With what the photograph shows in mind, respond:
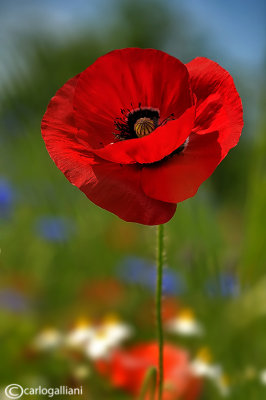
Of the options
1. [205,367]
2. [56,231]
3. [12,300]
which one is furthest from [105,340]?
[56,231]

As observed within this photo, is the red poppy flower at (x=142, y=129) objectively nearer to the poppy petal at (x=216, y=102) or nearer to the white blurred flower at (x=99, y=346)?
the poppy petal at (x=216, y=102)

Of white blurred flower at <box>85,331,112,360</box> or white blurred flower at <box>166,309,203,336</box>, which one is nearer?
white blurred flower at <box>85,331,112,360</box>

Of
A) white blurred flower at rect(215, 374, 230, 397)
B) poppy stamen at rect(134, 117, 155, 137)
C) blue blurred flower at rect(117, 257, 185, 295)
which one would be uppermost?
blue blurred flower at rect(117, 257, 185, 295)

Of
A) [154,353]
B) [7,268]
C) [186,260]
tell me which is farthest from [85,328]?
[7,268]

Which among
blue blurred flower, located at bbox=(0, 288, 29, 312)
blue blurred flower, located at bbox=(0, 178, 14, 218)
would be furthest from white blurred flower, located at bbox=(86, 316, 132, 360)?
blue blurred flower, located at bbox=(0, 178, 14, 218)

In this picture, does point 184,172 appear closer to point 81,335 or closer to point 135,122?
point 135,122

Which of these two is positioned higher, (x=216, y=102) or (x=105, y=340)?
(x=216, y=102)

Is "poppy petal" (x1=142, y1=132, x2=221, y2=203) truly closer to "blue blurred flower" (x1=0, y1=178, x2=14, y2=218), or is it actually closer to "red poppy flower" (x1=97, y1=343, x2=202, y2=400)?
"red poppy flower" (x1=97, y1=343, x2=202, y2=400)
